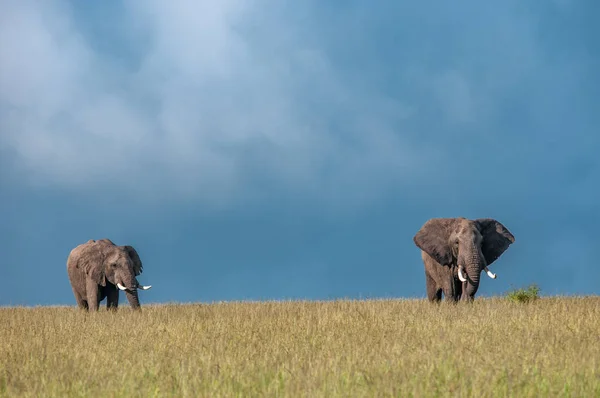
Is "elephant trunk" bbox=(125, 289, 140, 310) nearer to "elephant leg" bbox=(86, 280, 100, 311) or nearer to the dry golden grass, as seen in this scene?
"elephant leg" bbox=(86, 280, 100, 311)

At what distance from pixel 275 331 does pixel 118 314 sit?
6.58 metres

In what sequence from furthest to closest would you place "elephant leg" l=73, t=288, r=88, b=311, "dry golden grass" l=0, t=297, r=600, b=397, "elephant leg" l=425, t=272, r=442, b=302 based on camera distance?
"elephant leg" l=73, t=288, r=88, b=311
"elephant leg" l=425, t=272, r=442, b=302
"dry golden grass" l=0, t=297, r=600, b=397

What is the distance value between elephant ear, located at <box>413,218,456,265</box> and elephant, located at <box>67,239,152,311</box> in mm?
7380

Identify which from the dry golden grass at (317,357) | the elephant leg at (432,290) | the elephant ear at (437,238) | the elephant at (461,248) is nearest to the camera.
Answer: the dry golden grass at (317,357)

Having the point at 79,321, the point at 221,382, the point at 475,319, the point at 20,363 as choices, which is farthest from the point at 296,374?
the point at 79,321

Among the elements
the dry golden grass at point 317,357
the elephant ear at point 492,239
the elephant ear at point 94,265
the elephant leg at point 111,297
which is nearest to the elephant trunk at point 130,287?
the elephant ear at point 94,265

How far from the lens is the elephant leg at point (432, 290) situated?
771 inches

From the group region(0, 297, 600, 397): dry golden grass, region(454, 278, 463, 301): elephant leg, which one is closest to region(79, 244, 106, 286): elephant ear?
region(0, 297, 600, 397): dry golden grass

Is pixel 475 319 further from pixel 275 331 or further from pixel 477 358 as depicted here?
pixel 477 358

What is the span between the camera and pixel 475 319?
13.1 metres

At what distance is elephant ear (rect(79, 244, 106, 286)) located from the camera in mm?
20000

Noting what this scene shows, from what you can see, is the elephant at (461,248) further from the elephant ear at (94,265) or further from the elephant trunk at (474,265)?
the elephant ear at (94,265)

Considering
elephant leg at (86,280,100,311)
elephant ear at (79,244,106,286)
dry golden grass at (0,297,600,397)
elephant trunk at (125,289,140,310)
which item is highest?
elephant ear at (79,244,106,286)

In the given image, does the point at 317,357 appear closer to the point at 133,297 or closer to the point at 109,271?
the point at 133,297
